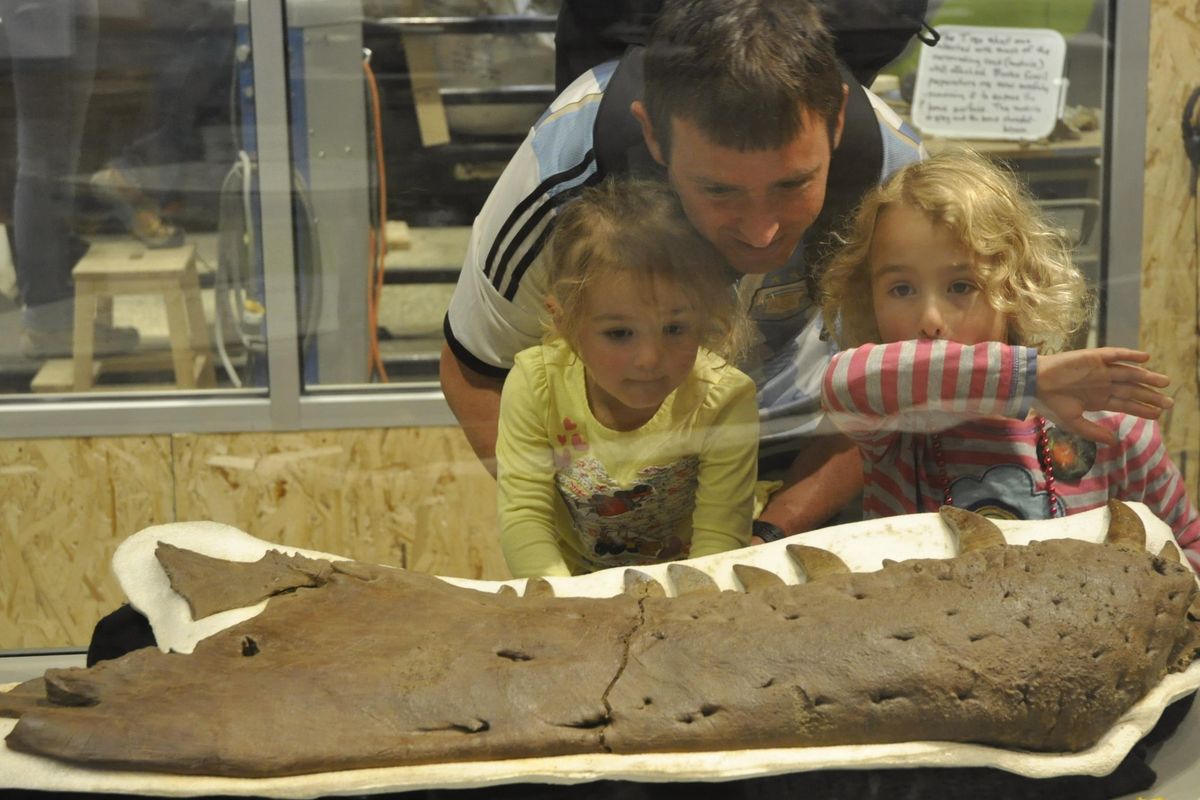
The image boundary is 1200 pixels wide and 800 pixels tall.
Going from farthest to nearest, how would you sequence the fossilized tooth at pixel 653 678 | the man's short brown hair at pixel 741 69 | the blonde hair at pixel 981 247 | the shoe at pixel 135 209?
the shoe at pixel 135 209 → the blonde hair at pixel 981 247 → the man's short brown hair at pixel 741 69 → the fossilized tooth at pixel 653 678

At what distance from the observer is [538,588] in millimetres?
1336

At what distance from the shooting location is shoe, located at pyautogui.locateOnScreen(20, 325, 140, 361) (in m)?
1.53

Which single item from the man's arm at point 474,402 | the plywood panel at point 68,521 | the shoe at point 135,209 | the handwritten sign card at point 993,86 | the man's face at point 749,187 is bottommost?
the plywood panel at point 68,521

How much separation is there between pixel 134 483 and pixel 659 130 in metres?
0.76

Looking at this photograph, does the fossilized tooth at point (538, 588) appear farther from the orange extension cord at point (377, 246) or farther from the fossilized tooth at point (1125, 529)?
the fossilized tooth at point (1125, 529)

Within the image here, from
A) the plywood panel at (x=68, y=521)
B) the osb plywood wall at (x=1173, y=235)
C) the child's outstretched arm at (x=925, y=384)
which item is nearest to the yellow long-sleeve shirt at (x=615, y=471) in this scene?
the child's outstretched arm at (x=925, y=384)

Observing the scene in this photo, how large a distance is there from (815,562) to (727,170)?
0.42m

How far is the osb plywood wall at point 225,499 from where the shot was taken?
4.94 feet

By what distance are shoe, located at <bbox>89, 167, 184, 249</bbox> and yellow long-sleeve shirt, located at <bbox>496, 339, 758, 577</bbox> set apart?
0.48 m

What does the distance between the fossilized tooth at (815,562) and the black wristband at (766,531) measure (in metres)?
0.12

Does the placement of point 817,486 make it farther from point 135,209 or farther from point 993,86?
point 135,209

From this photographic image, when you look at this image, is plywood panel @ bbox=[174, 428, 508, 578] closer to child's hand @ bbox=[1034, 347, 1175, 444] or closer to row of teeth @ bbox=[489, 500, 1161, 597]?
row of teeth @ bbox=[489, 500, 1161, 597]

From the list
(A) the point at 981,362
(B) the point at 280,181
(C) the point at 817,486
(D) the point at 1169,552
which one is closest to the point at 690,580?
(C) the point at 817,486

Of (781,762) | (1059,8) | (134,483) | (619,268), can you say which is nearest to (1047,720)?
(781,762)
